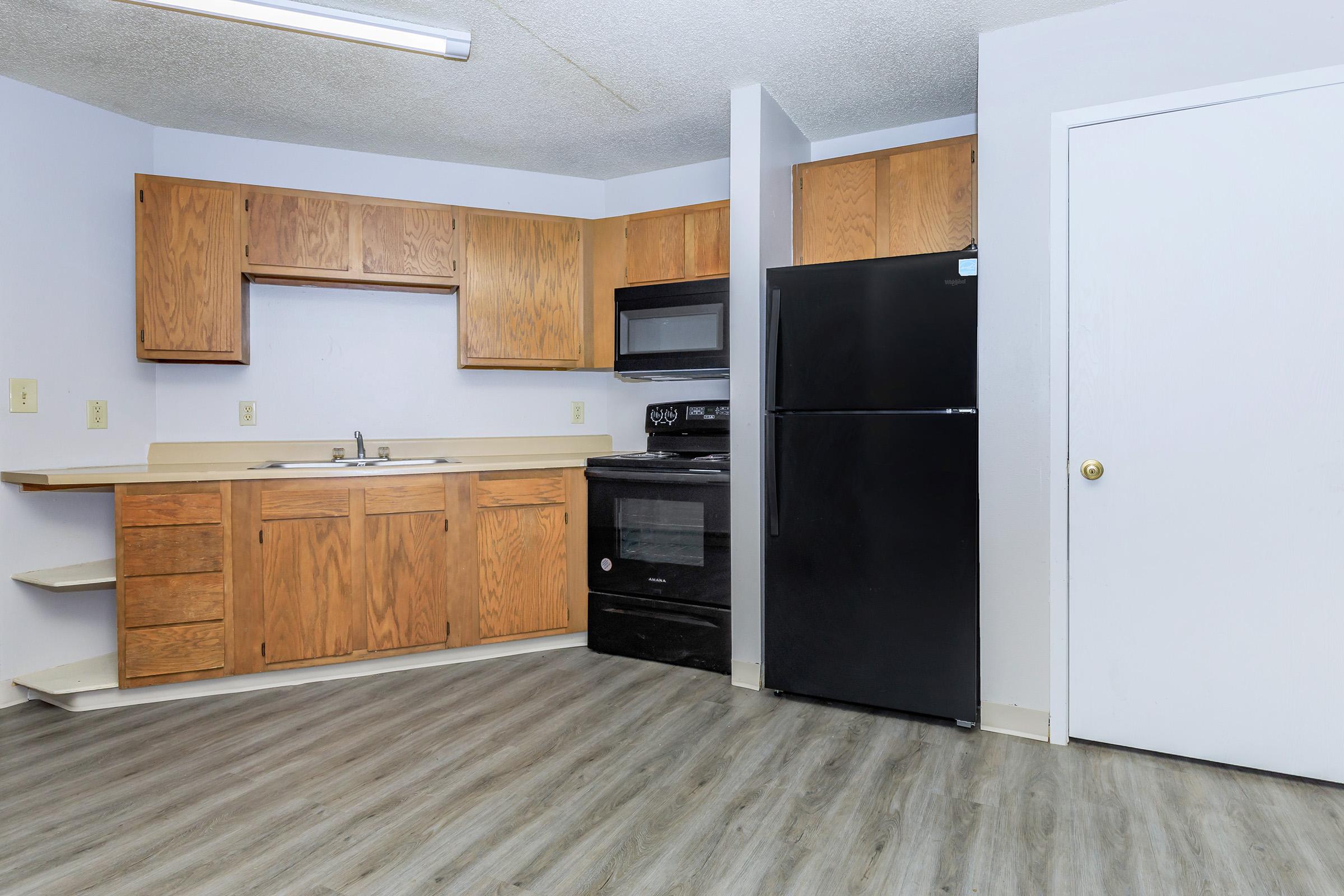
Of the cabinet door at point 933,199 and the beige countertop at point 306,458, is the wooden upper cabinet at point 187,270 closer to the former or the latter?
the beige countertop at point 306,458

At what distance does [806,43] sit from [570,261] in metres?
1.57

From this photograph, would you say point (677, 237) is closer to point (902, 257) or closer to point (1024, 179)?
point (902, 257)

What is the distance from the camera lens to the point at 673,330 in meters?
3.29

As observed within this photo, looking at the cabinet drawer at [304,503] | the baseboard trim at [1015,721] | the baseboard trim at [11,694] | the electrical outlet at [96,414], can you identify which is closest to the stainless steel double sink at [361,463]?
the cabinet drawer at [304,503]

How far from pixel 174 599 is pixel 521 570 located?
4.31ft

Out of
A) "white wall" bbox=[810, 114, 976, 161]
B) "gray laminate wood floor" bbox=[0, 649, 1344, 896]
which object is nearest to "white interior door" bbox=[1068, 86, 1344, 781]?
"gray laminate wood floor" bbox=[0, 649, 1344, 896]

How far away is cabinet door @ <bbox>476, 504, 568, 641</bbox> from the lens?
319cm

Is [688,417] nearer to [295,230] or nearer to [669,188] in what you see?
[669,188]

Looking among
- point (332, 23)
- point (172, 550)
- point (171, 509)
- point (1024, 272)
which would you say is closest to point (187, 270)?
point (171, 509)

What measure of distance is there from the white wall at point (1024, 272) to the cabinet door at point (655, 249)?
1432mm

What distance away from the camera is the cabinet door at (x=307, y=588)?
9.30ft

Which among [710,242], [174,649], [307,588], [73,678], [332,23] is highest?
[332,23]

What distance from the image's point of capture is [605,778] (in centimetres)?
211

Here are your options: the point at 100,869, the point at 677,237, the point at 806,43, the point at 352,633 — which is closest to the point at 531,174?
the point at 677,237
